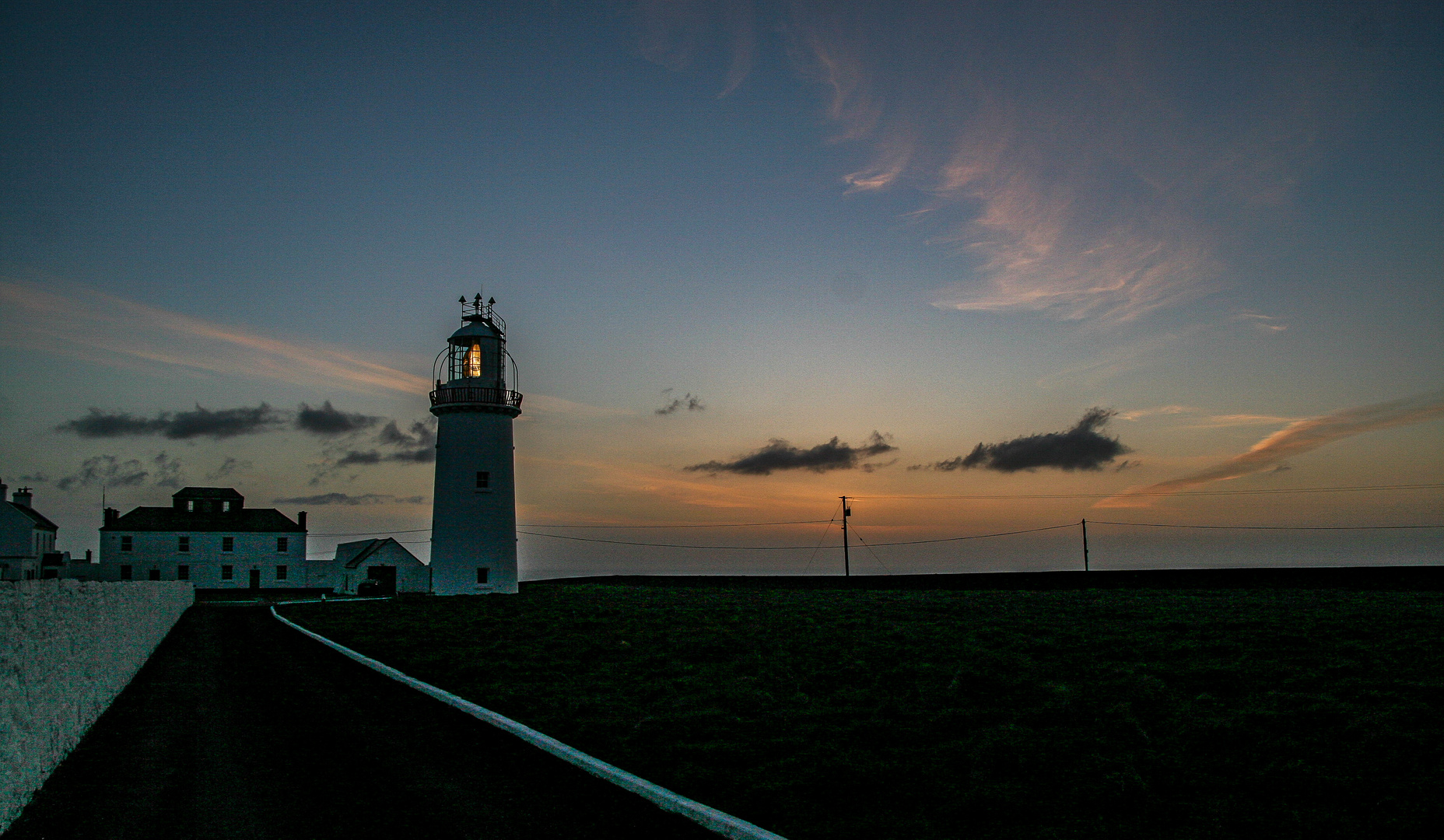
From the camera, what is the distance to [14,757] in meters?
7.32

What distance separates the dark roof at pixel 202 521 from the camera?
63.9 m

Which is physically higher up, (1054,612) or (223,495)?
(223,495)

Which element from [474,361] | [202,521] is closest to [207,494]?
[202,521]

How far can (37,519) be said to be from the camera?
62531 millimetres

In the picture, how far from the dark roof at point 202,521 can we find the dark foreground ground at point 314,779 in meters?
58.2

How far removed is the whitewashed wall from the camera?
7223 mm

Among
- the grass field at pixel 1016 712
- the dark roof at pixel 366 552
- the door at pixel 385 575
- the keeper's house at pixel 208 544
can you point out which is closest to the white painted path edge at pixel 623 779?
the grass field at pixel 1016 712

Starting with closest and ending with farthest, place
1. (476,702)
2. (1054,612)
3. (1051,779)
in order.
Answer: (1051,779) → (476,702) → (1054,612)

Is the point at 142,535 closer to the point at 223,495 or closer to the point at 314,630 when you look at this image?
the point at 223,495

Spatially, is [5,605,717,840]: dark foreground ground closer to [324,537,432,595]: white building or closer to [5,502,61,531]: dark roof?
[324,537,432,595]: white building

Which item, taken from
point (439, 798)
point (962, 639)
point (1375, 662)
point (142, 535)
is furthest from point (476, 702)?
point (142, 535)

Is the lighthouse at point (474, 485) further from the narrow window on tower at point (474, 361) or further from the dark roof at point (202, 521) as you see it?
the dark roof at point (202, 521)

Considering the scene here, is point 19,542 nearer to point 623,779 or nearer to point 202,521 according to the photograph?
point 202,521

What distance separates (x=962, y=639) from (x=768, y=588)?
1149 inches
